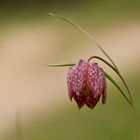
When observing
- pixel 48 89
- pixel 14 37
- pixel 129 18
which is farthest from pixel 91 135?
pixel 14 37

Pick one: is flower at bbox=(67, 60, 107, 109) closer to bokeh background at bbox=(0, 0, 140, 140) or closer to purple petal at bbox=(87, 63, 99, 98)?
purple petal at bbox=(87, 63, 99, 98)

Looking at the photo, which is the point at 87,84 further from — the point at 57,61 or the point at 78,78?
the point at 57,61

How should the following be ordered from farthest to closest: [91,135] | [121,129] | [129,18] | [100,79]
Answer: [129,18]
[91,135]
[121,129]
[100,79]

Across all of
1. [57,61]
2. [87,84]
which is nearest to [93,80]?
[87,84]

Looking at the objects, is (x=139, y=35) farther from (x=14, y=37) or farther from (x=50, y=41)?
(x=14, y=37)

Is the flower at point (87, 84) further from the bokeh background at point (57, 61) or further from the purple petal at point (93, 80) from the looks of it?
the bokeh background at point (57, 61)

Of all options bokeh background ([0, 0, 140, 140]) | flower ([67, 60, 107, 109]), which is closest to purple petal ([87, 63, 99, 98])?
flower ([67, 60, 107, 109])

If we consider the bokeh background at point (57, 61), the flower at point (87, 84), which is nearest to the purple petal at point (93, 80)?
the flower at point (87, 84)
